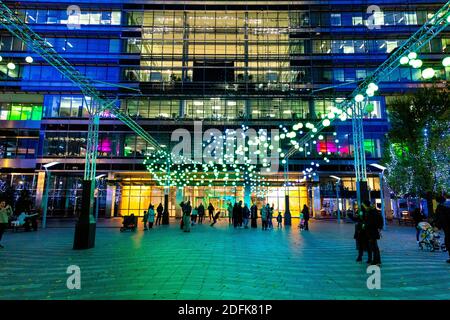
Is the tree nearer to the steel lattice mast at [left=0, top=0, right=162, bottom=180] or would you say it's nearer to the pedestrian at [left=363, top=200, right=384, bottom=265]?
the pedestrian at [left=363, top=200, right=384, bottom=265]

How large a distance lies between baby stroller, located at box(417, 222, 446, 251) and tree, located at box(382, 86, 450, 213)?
11948mm

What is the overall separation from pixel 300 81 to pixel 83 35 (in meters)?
28.0

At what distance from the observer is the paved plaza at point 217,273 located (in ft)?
18.6

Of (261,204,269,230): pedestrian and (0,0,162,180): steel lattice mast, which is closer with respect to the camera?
(0,0,162,180): steel lattice mast

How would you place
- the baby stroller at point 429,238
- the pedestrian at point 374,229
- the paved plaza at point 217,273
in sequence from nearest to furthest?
the paved plaza at point 217,273
the pedestrian at point 374,229
the baby stroller at point 429,238

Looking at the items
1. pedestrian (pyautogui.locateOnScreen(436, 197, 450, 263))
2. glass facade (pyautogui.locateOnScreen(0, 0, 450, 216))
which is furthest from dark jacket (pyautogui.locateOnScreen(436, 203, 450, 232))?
glass facade (pyautogui.locateOnScreen(0, 0, 450, 216))

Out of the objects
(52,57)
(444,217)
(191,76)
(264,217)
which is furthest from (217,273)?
(191,76)

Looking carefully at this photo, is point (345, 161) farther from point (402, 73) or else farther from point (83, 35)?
point (83, 35)

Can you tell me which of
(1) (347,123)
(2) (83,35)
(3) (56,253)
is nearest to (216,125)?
(1) (347,123)

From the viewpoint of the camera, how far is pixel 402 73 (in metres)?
34.8

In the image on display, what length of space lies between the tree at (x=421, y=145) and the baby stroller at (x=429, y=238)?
11948 millimetres

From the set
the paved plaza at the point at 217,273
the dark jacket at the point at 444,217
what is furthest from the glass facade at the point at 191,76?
the dark jacket at the point at 444,217

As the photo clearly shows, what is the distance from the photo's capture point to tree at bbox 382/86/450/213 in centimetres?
2128

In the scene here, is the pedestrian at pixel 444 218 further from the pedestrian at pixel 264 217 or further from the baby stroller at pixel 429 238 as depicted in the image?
the pedestrian at pixel 264 217
